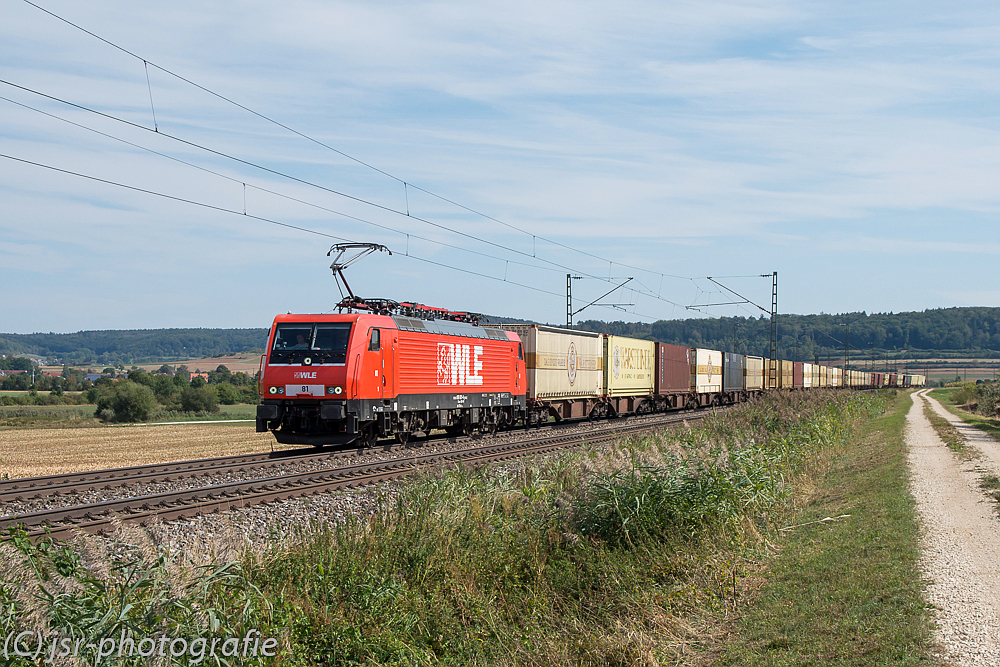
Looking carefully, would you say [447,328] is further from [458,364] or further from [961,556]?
[961,556]

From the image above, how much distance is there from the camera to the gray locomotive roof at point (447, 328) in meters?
23.1

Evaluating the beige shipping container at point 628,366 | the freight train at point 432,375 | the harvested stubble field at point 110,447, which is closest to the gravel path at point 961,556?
the freight train at point 432,375

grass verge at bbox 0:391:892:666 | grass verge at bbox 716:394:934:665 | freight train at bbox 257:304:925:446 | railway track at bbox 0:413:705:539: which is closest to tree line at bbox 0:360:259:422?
freight train at bbox 257:304:925:446

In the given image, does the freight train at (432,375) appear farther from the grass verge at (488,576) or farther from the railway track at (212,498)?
the grass verge at (488,576)

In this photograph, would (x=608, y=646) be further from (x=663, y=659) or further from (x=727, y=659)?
(x=727, y=659)

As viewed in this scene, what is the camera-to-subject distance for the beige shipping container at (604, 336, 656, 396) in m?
37.5

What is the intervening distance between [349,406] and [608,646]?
13.9 meters

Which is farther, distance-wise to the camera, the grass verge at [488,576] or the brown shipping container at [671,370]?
the brown shipping container at [671,370]

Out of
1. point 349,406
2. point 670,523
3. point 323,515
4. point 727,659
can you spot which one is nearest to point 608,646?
point 727,659

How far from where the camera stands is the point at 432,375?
24375 millimetres

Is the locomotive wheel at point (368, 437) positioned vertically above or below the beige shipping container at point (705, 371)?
below

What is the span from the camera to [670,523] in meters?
10.7

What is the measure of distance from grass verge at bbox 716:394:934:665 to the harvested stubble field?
61.7 ft

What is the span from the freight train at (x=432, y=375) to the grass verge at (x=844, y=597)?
11930 millimetres
